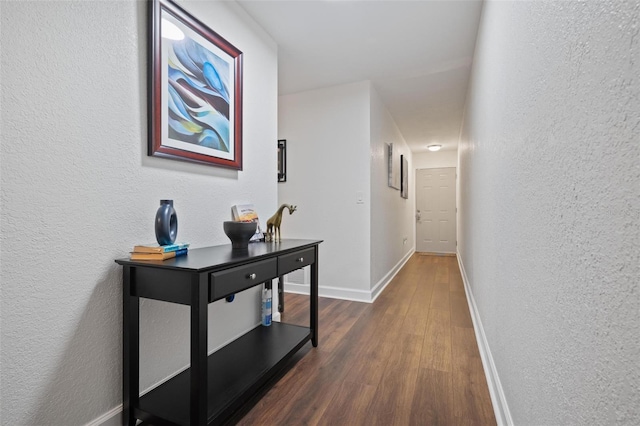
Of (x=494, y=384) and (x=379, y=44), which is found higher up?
(x=379, y=44)

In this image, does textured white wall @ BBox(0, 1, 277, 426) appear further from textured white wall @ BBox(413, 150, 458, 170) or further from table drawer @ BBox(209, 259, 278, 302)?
textured white wall @ BBox(413, 150, 458, 170)

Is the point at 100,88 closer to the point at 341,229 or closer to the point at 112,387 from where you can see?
the point at 112,387

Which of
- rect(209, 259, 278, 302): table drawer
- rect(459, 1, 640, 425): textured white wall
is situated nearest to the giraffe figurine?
rect(209, 259, 278, 302): table drawer

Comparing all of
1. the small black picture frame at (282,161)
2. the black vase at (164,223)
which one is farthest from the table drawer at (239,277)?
the small black picture frame at (282,161)

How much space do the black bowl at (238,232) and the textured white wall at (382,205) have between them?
1.89 meters

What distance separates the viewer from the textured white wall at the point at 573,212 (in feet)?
1.57

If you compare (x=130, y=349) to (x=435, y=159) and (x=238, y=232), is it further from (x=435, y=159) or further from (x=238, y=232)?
(x=435, y=159)

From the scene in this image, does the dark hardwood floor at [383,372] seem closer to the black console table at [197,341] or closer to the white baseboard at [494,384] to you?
the white baseboard at [494,384]

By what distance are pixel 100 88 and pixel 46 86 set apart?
0.19 m

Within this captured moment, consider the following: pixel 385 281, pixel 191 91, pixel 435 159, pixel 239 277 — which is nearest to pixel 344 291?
pixel 385 281

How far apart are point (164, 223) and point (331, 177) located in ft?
7.42

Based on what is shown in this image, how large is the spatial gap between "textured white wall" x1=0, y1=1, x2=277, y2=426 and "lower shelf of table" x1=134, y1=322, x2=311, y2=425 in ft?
0.45

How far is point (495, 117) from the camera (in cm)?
162

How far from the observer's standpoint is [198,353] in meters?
1.19
